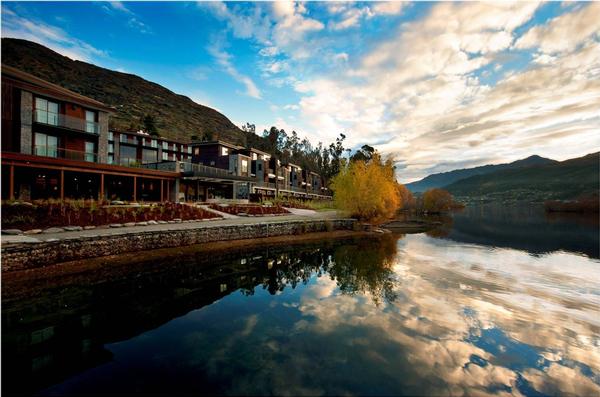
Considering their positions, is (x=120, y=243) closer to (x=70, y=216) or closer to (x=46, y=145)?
(x=70, y=216)

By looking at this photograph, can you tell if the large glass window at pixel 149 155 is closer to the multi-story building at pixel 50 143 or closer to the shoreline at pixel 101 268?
the multi-story building at pixel 50 143

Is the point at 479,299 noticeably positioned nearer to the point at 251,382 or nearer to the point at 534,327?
Result: the point at 534,327

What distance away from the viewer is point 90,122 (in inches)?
988

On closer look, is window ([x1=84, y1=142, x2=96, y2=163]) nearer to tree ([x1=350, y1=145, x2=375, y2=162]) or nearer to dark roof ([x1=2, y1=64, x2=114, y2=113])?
dark roof ([x1=2, y1=64, x2=114, y2=113])

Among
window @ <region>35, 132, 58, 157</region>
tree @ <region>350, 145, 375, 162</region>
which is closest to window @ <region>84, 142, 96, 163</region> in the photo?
window @ <region>35, 132, 58, 157</region>

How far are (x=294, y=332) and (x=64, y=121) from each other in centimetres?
2898

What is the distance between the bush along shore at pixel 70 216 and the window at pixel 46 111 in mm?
11246

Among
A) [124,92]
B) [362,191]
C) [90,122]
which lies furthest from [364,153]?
[124,92]

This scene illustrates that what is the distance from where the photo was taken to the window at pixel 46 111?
21.9 metres

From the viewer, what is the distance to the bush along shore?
1306cm

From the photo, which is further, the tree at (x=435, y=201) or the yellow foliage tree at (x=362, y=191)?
the tree at (x=435, y=201)

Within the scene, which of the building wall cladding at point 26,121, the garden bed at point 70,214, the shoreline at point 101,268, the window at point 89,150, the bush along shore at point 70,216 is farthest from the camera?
the window at point 89,150

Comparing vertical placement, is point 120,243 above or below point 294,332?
above

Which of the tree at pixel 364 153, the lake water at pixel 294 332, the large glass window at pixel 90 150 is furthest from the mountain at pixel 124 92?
the lake water at pixel 294 332
